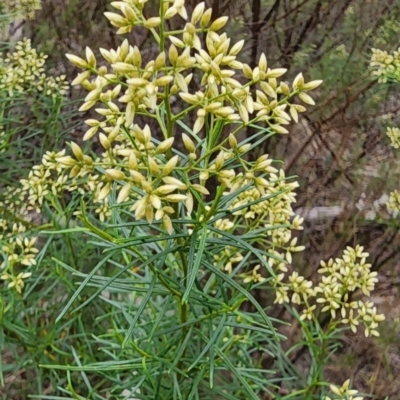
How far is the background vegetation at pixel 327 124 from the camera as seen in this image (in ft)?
9.26

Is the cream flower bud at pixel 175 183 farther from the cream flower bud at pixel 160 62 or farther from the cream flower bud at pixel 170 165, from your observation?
the cream flower bud at pixel 160 62

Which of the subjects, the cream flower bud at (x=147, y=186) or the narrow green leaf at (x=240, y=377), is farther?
the narrow green leaf at (x=240, y=377)

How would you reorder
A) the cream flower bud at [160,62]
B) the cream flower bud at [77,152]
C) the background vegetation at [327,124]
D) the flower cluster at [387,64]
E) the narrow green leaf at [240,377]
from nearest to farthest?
the cream flower bud at [160,62], the cream flower bud at [77,152], the narrow green leaf at [240,377], the flower cluster at [387,64], the background vegetation at [327,124]

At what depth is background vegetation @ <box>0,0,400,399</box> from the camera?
9.26ft

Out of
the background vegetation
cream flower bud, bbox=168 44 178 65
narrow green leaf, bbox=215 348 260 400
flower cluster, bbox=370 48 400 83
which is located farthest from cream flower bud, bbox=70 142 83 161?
the background vegetation

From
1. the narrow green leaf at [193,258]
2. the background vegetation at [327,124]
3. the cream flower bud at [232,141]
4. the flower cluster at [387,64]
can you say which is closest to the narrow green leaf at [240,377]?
the narrow green leaf at [193,258]

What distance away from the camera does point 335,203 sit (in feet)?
10.3

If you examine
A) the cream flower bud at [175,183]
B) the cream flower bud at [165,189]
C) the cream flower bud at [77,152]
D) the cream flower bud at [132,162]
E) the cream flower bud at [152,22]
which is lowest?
the cream flower bud at [77,152]

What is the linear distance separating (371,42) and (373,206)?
903 mm

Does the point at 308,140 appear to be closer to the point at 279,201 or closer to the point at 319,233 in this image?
the point at 319,233

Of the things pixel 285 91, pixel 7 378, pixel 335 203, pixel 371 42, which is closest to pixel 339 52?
pixel 371 42

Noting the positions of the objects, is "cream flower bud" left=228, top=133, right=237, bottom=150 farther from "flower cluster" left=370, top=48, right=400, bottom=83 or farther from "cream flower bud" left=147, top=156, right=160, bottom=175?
"flower cluster" left=370, top=48, right=400, bottom=83

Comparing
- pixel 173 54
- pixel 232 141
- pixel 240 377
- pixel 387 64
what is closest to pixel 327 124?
pixel 387 64

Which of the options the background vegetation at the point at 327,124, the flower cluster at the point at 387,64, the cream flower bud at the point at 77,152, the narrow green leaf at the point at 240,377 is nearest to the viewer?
the cream flower bud at the point at 77,152
